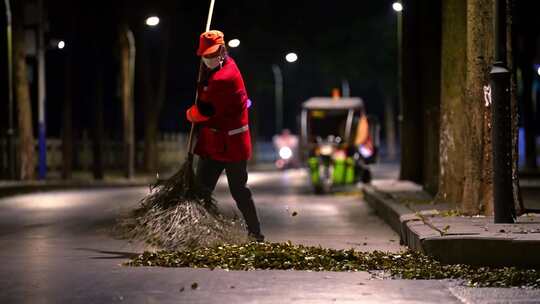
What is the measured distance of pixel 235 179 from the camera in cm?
1366

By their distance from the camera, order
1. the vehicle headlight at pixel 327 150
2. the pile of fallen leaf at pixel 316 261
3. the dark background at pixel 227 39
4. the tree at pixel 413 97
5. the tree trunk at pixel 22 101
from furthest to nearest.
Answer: the dark background at pixel 227 39
the tree trunk at pixel 22 101
the vehicle headlight at pixel 327 150
the tree at pixel 413 97
the pile of fallen leaf at pixel 316 261

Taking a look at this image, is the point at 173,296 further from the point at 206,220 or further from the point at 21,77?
the point at 21,77

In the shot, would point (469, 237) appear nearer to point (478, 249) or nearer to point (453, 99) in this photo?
point (478, 249)

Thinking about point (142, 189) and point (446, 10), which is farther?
point (142, 189)

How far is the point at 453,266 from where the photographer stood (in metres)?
11.5

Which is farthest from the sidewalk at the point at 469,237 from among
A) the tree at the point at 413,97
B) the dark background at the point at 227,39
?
the dark background at the point at 227,39

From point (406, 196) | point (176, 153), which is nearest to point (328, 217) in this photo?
point (406, 196)

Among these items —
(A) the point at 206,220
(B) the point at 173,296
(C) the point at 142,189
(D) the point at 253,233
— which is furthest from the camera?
(C) the point at 142,189

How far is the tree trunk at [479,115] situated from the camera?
14742mm

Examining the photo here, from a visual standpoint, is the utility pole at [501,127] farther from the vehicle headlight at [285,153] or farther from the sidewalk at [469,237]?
the vehicle headlight at [285,153]

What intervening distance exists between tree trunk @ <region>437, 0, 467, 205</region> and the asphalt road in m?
1.19

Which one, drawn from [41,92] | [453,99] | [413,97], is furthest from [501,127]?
[41,92]

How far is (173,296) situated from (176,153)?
181 ft

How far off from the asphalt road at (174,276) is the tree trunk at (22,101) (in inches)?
688
